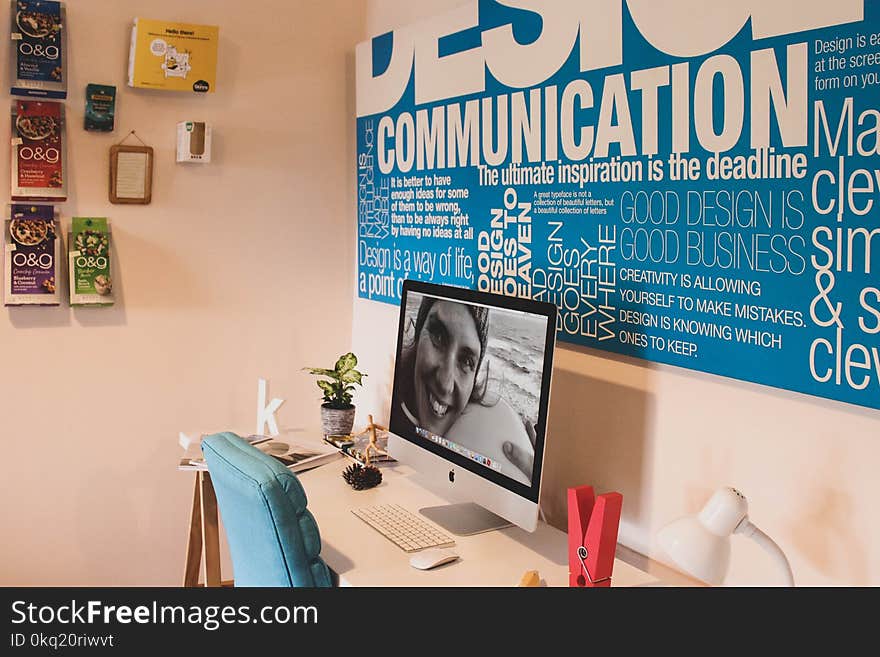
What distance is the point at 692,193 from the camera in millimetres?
1812

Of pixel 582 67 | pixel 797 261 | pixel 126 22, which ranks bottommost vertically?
pixel 797 261

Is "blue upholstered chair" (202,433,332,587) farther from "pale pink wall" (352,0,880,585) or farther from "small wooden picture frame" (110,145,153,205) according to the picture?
"small wooden picture frame" (110,145,153,205)

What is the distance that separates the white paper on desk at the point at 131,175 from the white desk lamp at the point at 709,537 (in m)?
2.09

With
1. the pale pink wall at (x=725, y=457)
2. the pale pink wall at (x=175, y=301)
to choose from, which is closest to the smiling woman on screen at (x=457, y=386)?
the pale pink wall at (x=725, y=457)

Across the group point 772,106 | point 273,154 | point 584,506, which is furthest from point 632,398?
point 273,154

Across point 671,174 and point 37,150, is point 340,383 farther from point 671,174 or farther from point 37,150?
point 671,174

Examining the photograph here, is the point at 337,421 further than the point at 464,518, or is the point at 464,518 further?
the point at 337,421

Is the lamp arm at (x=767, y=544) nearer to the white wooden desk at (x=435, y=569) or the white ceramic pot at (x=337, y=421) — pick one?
the white wooden desk at (x=435, y=569)

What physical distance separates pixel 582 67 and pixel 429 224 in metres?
0.76

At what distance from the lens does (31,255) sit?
2.78m

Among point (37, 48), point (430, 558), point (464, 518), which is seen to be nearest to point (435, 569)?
point (430, 558)

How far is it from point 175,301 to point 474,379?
1.37 m

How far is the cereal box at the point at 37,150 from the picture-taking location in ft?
8.98

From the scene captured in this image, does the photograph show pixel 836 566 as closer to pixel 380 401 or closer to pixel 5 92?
pixel 380 401
